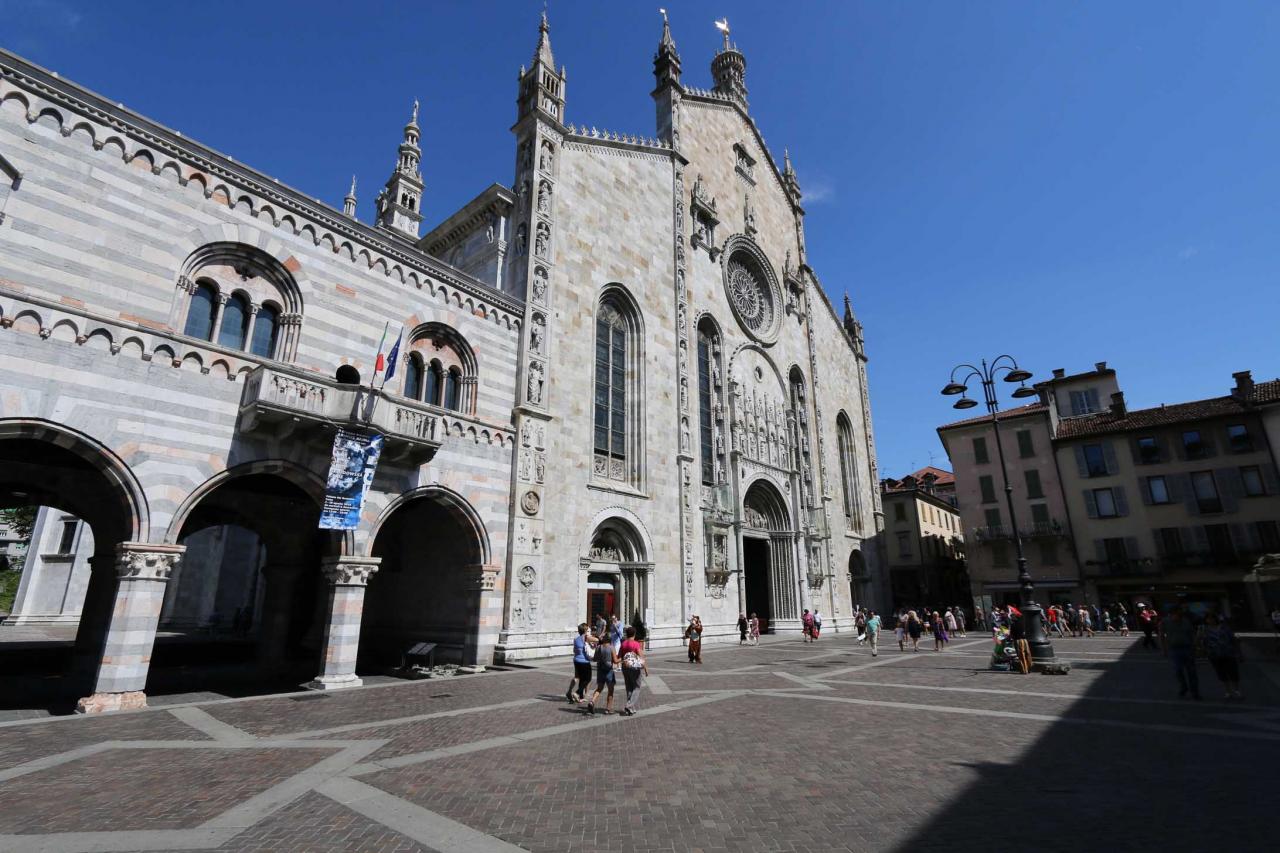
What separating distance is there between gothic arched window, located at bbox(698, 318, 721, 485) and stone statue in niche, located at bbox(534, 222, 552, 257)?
10436mm

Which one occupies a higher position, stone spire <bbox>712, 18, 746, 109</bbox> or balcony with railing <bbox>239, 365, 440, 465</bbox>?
stone spire <bbox>712, 18, 746, 109</bbox>

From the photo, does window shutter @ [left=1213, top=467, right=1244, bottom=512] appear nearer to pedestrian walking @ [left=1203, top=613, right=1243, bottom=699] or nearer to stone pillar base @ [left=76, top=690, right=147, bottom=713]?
pedestrian walking @ [left=1203, top=613, right=1243, bottom=699]

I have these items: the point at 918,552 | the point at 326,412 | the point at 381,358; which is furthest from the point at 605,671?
the point at 918,552

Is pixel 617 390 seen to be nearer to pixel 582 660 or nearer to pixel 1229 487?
pixel 582 660

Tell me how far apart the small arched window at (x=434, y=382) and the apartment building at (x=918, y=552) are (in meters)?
38.4

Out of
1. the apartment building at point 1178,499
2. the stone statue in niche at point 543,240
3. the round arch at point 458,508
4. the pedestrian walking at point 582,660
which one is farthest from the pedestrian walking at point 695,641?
the apartment building at point 1178,499

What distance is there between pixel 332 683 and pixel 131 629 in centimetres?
448

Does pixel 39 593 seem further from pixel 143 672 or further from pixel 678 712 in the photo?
pixel 678 712

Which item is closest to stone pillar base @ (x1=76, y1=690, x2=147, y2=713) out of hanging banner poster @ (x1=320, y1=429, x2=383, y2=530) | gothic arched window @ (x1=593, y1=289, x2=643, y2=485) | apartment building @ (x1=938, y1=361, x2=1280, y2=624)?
hanging banner poster @ (x1=320, y1=429, x2=383, y2=530)

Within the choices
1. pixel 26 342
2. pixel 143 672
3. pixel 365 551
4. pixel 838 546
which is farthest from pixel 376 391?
pixel 838 546

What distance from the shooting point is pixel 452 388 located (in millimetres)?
19750

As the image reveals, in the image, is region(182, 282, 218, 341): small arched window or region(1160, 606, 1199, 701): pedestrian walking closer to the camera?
region(1160, 606, 1199, 701): pedestrian walking

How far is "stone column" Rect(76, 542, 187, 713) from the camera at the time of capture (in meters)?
11.7

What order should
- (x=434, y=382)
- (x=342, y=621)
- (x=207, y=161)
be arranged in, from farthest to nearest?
(x=434, y=382), (x=342, y=621), (x=207, y=161)
